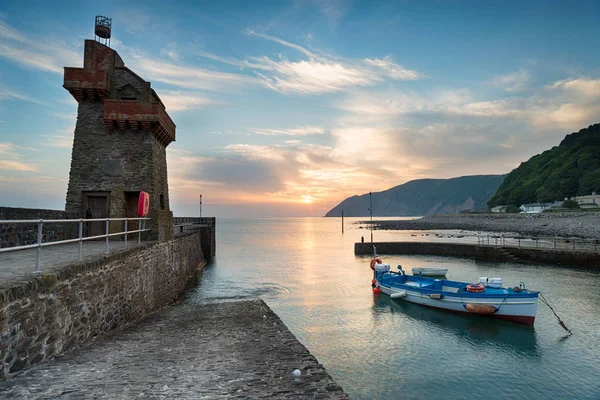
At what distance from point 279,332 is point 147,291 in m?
6.61

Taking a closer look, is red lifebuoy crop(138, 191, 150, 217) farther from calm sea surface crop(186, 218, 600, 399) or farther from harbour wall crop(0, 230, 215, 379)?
calm sea surface crop(186, 218, 600, 399)

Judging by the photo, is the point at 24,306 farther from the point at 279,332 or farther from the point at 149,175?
the point at 149,175

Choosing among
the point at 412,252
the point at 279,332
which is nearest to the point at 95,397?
the point at 279,332

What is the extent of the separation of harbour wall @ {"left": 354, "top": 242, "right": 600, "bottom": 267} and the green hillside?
105974 millimetres

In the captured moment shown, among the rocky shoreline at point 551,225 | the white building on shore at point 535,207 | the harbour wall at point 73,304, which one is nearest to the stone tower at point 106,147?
the harbour wall at point 73,304

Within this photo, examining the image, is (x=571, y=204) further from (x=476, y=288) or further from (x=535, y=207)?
(x=476, y=288)

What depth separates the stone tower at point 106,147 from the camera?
17.2 m

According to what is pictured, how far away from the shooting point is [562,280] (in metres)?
25.3

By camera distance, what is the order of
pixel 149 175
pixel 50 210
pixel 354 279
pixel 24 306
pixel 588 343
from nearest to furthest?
1. pixel 24 306
2. pixel 588 343
3. pixel 50 210
4. pixel 149 175
5. pixel 354 279

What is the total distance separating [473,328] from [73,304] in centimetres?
1654

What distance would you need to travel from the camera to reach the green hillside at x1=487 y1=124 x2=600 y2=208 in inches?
4695

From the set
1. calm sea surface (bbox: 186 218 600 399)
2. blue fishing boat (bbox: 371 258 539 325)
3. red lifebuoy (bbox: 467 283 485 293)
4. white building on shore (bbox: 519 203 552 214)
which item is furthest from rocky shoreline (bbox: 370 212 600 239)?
red lifebuoy (bbox: 467 283 485 293)

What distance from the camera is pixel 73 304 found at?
25.5 ft

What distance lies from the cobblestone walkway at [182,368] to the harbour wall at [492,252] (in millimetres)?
32926
